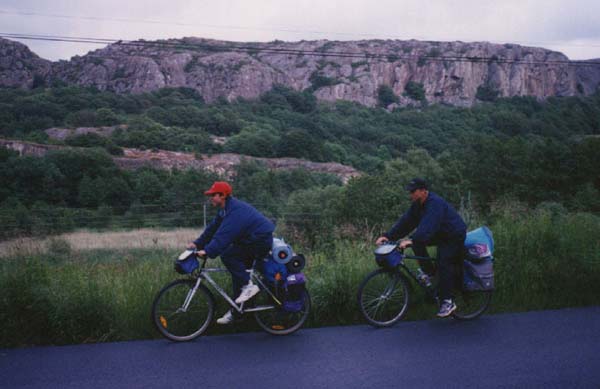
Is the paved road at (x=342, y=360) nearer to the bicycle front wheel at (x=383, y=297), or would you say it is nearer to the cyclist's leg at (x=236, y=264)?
the bicycle front wheel at (x=383, y=297)

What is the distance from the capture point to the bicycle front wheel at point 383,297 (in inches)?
290

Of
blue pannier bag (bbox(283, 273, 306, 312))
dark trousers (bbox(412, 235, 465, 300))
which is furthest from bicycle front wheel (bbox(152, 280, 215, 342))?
dark trousers (bbox(412, 235, 465, 300))

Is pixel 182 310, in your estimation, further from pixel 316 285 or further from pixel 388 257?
pixel 388 257

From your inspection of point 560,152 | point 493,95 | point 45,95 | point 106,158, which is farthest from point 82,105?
point 493,95

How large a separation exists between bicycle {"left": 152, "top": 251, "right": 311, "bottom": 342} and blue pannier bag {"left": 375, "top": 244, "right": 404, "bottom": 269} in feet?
3.06

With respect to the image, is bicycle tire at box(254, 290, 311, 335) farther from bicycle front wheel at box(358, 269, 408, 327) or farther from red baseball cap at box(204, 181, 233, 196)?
red baseball cap at box(204, 181, 233, 196)

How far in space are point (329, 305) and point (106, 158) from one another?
66.5 meters

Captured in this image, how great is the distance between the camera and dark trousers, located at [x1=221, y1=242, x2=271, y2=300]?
7000 mm

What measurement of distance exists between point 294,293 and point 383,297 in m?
1.09

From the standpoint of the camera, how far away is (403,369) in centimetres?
562

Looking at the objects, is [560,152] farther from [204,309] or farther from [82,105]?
[82,105]

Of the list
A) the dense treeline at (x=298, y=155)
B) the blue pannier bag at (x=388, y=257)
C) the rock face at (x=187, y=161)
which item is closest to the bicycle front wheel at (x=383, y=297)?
the blue pannier bag at (x=388, y=257)

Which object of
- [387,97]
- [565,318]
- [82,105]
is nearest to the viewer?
[565,318]

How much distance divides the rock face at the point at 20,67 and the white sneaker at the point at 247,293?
5508 inches
